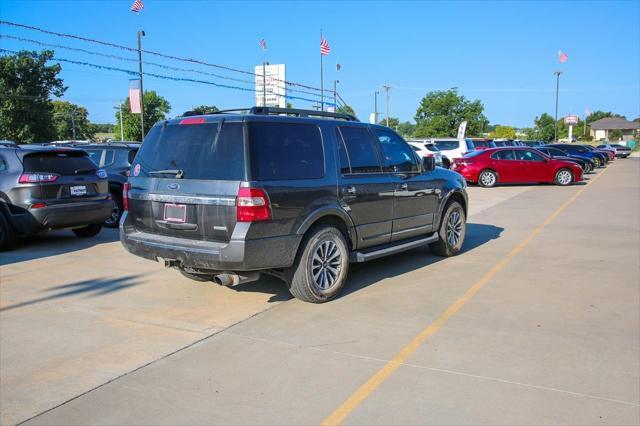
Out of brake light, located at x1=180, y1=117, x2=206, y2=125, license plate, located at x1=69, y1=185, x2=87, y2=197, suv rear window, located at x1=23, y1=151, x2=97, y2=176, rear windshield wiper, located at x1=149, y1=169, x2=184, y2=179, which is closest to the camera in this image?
rear windshield wiper, located at x1=149, y1=169, x2=184, y2=179

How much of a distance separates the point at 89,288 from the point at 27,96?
5520 cm

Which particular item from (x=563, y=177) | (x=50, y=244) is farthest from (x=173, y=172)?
(x=563, y=177)

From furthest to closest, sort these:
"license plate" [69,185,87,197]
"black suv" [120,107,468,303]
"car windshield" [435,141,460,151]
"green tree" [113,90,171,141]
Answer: "green tree" [113,90,171,141] < "car windshield" [435,141,460,151] < "license plate" [69,185,87,197] < "black suv" [120,107,468,303]

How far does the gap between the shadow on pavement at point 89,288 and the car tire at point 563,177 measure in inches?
772

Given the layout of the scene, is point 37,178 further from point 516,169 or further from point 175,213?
point 516,169

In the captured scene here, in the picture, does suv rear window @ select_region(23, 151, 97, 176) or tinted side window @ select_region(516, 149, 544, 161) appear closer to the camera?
suv rear window @ select_region(23, 151, 97, 176)

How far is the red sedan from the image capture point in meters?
22.0

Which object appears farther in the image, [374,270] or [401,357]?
[374,270]

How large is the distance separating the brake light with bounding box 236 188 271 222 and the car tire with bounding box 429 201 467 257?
376 cm

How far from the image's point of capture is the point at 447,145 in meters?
28.1

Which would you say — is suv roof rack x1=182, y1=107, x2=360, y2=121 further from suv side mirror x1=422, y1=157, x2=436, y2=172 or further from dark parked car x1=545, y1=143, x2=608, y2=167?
dark parked car x1=545, y1=143, x2=608, y2=167

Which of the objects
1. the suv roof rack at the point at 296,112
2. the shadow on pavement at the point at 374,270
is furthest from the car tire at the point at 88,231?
the suv roof rack at the point at 296,112

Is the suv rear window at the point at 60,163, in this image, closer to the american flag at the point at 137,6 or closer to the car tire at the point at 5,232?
the car tire at the point at 5,232

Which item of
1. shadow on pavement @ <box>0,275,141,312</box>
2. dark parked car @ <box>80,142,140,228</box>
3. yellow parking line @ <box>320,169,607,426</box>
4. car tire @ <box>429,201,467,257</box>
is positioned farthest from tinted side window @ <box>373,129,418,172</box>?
dark parked car @ <box>80,142,140,228</box>
